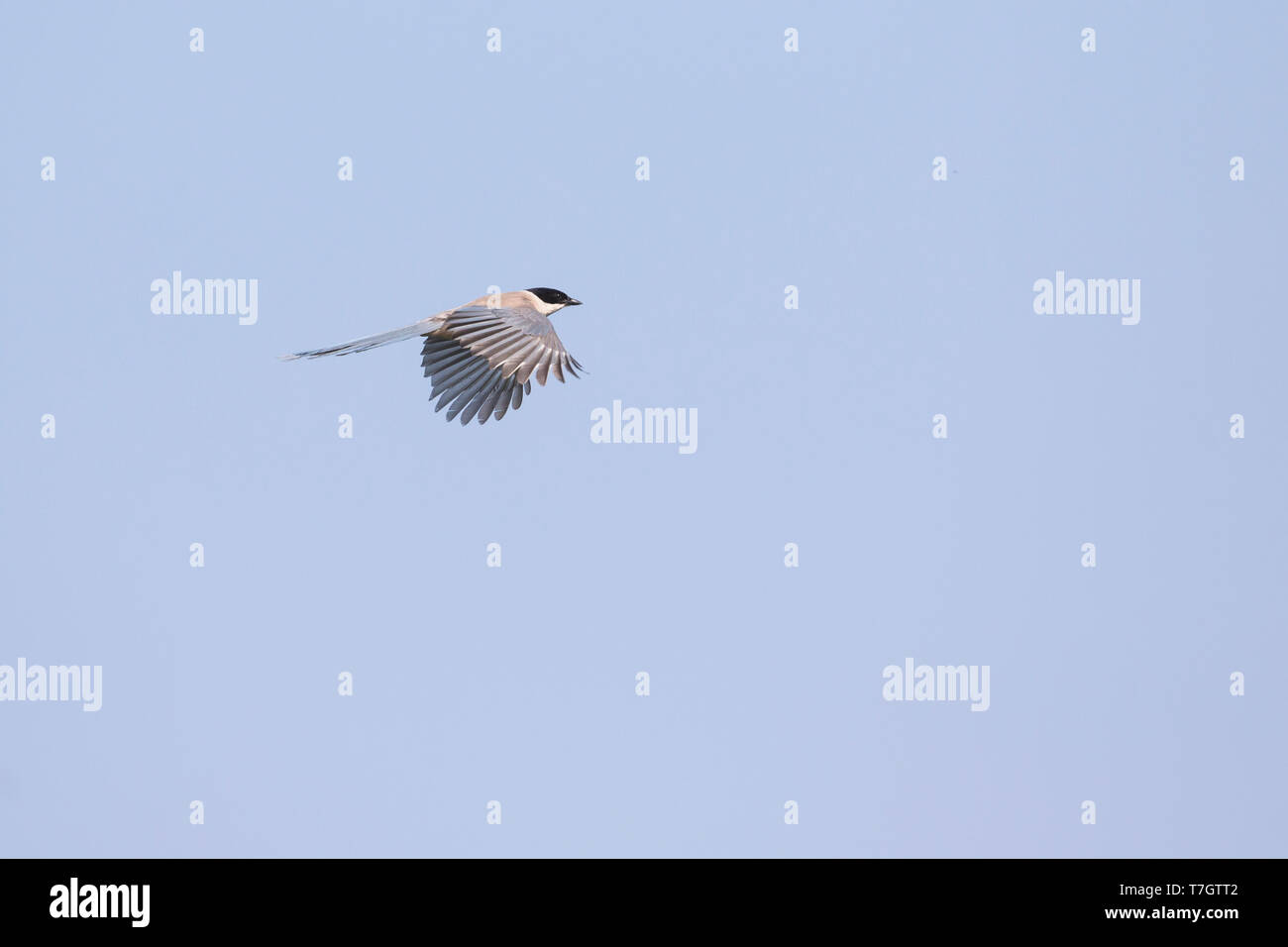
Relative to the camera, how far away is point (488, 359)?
886 cm

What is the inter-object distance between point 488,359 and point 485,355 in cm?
3

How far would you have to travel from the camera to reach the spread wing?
8.70 metres

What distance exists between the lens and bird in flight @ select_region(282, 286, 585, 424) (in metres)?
A: 8.68

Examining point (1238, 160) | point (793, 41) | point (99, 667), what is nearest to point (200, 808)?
point (99, 667)

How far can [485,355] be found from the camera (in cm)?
885

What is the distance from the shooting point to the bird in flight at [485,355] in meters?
8.68

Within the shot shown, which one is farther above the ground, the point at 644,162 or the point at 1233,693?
the point at 644,162

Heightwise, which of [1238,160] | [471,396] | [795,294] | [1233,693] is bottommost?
[1233,693]

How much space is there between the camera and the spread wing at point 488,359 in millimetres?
8703

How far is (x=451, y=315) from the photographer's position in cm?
888

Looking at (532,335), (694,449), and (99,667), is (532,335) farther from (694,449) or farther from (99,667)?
Answer: (99,667)
